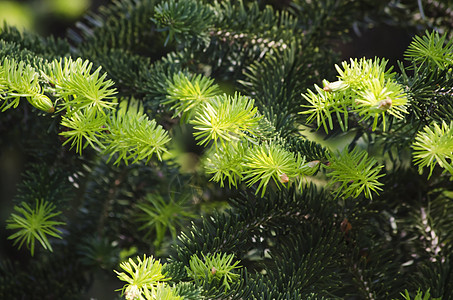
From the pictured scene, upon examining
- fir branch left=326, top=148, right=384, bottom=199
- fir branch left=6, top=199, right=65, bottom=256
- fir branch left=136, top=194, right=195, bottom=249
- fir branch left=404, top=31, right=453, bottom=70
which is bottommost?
fir branch left=6, top=199, right=65, bottom=256

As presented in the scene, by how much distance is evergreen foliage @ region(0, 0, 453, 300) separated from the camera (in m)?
0.44

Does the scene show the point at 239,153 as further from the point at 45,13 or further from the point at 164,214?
the point at 45,13

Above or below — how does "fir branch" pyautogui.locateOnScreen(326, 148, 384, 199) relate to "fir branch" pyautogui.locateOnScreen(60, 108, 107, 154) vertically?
below

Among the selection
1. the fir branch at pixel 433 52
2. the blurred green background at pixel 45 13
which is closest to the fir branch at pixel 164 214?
the fir branch at pixel 433 52

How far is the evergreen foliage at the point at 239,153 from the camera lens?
1.44ft

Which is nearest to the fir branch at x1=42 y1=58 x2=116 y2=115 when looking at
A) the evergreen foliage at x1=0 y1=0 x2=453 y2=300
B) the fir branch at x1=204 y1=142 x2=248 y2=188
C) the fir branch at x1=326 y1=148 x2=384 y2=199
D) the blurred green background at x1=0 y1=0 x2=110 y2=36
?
the evergreen foliage at x1=0 y1=0 x2=453 y2=300

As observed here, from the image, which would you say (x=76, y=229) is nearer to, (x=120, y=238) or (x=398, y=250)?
(x=120, y=238)

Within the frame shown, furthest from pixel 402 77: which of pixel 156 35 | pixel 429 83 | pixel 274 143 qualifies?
pixel 156 35

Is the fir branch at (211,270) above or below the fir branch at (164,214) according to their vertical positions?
below

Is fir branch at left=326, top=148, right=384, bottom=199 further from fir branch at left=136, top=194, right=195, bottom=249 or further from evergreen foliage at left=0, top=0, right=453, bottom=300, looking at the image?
fir branch at left=136, top=194, right=195, bottom=249

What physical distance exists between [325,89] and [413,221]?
30 cm

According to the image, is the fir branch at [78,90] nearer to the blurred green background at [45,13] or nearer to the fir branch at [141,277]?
the fir branch at [141,277]

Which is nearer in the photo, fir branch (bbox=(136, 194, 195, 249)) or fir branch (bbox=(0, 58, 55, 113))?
fir branch (bbox=(0, 58, 55, 113))

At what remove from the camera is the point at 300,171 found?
0.43 metres
